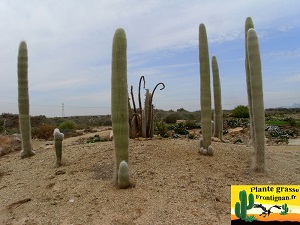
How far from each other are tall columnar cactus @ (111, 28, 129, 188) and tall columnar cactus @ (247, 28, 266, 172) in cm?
255

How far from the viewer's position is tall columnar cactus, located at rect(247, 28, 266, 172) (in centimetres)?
650

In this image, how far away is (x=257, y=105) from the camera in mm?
6488

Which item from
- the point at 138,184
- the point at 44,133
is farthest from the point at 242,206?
the point at 44,133

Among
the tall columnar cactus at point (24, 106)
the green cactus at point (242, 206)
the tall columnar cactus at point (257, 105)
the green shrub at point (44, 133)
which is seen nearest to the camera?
the green cactus at point (242, 206)

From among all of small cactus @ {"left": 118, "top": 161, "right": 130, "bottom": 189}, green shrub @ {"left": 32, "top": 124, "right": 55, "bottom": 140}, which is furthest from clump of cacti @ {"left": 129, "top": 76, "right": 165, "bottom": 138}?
green shrub @ {"left": 32, "top": 124, "right": 55, "bottom": 140}

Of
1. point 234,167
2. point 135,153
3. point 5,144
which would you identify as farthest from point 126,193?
point 5,144

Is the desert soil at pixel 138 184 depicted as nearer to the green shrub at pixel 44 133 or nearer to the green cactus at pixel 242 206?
the green cactus at pixel 242 206

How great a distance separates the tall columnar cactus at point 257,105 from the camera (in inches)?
256

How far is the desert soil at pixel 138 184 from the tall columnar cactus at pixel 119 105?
614mm

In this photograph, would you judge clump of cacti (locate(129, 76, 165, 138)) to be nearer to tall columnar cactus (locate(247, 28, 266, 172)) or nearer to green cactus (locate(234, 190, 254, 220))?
tall columnar cactus (locate(247, 28, 266, 172))

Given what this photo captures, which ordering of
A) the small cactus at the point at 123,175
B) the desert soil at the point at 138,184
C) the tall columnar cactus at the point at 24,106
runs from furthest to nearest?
the tall columnar cactus at the point at 24,106 < the small cactus at the point at 123,175 < the desert soil at the point at 138,184

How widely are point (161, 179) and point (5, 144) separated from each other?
759cm

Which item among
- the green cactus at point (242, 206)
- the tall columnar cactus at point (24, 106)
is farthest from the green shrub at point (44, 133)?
the green cactus at point (242, 206)

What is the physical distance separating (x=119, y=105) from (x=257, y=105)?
2.70 m
